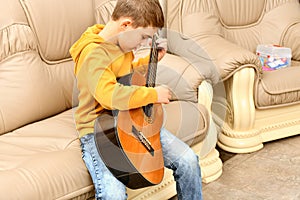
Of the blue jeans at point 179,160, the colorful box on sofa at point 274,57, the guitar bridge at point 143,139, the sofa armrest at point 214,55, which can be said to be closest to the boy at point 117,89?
the blue jeans at point 179,160

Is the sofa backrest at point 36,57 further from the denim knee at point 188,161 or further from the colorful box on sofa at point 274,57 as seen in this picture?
the colorful box on sofa at point 274,57

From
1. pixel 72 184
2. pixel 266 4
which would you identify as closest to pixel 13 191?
pixel 72 184

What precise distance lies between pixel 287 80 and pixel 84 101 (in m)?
1.24

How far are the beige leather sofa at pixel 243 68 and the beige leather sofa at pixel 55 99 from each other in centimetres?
21

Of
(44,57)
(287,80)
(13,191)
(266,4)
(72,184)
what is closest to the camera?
(13,191)

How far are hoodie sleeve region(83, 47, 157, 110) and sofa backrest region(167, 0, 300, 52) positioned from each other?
40.0 inches

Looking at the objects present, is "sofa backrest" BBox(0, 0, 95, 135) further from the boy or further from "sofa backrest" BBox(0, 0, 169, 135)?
the boy

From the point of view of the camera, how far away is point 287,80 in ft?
7.47

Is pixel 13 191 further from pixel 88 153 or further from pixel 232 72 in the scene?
pixel 232 72

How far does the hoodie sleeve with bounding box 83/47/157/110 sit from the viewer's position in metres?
1.40

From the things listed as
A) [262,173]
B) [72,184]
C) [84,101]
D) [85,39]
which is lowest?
[262,173]

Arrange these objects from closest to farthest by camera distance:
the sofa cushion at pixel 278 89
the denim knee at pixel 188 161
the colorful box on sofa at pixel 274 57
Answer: the denim knee at pixel 188 161 < the sofa cushion at pixel 278 89 < the colorful box on sofa at pixel 274 57

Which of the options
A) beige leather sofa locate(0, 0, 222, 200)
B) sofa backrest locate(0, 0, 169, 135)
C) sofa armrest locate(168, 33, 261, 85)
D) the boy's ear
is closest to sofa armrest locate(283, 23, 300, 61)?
sofa armrest locate(168, 33, 261, 85)

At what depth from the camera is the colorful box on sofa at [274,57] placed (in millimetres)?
2514
